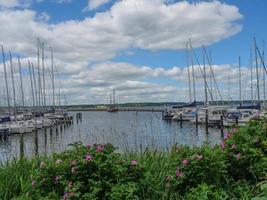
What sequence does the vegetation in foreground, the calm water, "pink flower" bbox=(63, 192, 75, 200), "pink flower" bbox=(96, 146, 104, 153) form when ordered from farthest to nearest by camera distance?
1. the calm water
2. "pink flower" bbox=(96, 146, 104, 153)
3. the vegetation in foreground
4. "pink flower" bbox=(63, 192, 75, 200)

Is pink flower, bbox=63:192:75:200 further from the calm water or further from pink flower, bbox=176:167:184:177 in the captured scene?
the calm water

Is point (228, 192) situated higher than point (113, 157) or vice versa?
point (113, 157)

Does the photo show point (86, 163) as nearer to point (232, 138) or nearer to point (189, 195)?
point (189, 195)

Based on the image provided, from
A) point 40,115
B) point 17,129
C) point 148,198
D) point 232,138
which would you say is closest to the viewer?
point 148,198

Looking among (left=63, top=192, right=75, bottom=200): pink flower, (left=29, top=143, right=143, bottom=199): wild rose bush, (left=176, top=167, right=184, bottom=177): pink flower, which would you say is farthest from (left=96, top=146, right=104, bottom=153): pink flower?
(left=176, top=167, right=184, bottom=177): pink flower

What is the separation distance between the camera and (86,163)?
507 centimetres

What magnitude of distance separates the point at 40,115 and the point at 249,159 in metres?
71.1

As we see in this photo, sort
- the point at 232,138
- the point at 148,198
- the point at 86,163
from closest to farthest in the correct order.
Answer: the point at 86,163 → the point at 148,198 → the point at 232,138

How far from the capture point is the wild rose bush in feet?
16.1

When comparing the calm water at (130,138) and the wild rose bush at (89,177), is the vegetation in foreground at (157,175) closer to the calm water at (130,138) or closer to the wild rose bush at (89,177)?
the wild rose bush at (89,177)

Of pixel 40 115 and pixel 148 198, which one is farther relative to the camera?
pixel 40 115

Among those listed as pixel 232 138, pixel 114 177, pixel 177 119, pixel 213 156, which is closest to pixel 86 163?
pixel 114 177

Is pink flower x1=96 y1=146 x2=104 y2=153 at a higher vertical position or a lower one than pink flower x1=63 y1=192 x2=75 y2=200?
higher

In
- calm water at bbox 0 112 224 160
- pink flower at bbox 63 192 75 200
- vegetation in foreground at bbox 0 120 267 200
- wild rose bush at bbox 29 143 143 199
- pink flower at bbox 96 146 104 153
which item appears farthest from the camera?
calm water at bbox 0 112 224 160
